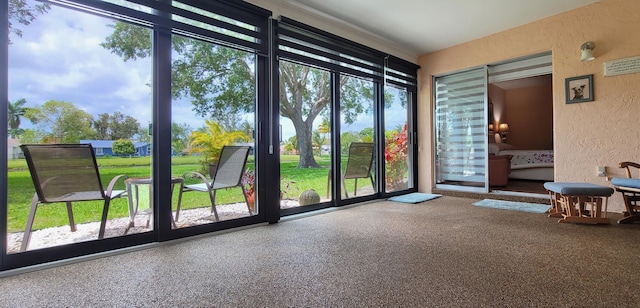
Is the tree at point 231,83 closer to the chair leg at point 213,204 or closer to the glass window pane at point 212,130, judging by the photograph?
the glass window pane at point 212,130

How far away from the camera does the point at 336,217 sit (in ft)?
11.5

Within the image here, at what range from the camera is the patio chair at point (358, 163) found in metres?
4.25

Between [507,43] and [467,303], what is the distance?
4170 mm

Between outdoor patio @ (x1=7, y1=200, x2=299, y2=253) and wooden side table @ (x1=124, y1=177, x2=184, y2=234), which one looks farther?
wooden side table @ (x1=124, y1=177, x2=184, y2=234)

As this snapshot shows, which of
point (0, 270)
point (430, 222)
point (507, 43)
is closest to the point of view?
point (0, 270)

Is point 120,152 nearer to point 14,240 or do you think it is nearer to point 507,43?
point 14,240

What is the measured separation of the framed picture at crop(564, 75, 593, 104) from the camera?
3.64 metres

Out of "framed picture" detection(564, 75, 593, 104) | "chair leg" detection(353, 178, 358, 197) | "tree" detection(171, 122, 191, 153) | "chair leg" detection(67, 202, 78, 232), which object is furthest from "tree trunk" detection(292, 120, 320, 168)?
"framed picture" detection(564, 75, 593, 104)

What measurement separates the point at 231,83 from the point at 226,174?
913 mm

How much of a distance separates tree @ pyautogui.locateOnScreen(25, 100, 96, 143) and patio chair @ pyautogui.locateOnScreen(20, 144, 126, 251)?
0.07 metres

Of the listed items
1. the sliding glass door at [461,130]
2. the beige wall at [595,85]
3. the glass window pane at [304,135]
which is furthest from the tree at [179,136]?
the beige wall at [595,85]

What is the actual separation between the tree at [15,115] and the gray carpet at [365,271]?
935mm

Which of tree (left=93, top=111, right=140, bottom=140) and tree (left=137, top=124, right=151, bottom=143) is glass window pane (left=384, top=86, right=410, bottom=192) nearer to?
tree (left=137, top=124, right=151, bottom=143)

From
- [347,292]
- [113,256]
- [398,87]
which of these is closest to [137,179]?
[113,256]
